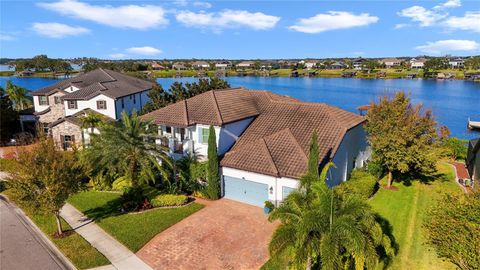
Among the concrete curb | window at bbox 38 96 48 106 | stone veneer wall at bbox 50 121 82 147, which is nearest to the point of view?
the concrete curb

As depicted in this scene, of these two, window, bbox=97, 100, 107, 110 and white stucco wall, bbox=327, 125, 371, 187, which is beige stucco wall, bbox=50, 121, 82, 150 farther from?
white stucco wall, bbox=327, 125, 371, 187

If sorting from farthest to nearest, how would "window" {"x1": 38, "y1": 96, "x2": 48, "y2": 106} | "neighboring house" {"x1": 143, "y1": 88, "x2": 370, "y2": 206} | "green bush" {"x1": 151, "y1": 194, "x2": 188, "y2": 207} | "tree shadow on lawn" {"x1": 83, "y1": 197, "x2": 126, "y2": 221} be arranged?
1. "window" {"x1": 38, "y1": 96, "x2": 48, "y2": 106}
2. "green bush" {"x1": 151, "y1": 194, "x2": 188, "y2": 207}
3. "neighboring house" {"x1": 143, "y1": 88, "x2": 370, "y2": 206}
4. "tree shadow on lawn" {"x1": 83, "y1": 197, "x2": 126, "y2": 221}

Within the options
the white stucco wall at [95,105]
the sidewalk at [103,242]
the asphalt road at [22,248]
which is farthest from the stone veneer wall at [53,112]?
the sidewalk at [103,242]

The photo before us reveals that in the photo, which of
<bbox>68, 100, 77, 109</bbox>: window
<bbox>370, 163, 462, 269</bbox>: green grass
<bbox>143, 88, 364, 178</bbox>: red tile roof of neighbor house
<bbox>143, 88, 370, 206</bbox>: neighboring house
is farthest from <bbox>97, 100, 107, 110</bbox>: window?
<bbox>370, 163, 462, 269</bbox>: green grass

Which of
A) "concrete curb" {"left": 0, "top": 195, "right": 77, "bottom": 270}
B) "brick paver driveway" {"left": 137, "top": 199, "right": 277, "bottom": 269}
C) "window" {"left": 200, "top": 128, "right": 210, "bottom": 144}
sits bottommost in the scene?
"brick paver driveway" {"left": 137, "top": 199, "right": 277, "bottom": 269}

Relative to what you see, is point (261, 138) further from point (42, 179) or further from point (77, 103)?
point (77, 103)

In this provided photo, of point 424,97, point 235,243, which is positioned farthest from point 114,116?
point 424,97

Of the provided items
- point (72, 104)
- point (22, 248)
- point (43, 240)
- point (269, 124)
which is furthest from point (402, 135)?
point (72, 104)
